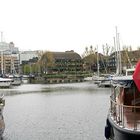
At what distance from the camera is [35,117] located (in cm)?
4641

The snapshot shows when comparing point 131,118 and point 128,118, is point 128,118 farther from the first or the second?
point 131,118

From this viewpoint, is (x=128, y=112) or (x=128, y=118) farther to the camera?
(x=128, y=112)

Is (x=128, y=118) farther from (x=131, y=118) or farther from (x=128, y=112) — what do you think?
(x=128, y=112)

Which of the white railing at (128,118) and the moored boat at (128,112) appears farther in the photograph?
the white railing at (128,118)

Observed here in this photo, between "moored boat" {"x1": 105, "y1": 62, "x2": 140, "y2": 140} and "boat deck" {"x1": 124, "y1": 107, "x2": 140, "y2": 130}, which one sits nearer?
"moored boat" {"x1": 105, "y1": 62, "x2": 140, "y2": 140}

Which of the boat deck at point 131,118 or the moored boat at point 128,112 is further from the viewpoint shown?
the boat deck at point 131,118

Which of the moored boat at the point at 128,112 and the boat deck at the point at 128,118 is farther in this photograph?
the boat deck at the point at 128,118

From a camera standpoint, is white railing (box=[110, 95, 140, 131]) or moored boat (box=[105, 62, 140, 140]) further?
white railing (box=[110, 95, 140, 131])

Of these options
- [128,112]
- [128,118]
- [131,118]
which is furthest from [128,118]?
[128,112]

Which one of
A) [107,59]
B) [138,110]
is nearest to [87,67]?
[107,59]

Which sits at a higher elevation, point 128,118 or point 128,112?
point 128,112

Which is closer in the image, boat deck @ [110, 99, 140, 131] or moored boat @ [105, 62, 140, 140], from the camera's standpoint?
moored boat @ [105, 62, 140, 140]

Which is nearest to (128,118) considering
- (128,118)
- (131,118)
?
(128,118)

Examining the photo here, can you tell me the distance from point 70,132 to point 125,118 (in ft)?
48.6
